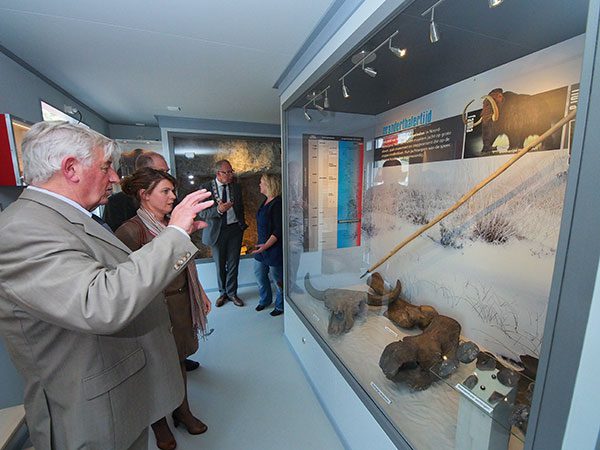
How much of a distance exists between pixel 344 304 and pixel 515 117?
1.55 metres

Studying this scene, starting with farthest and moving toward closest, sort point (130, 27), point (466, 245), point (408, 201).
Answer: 1. point (408, 201)
2. point (466, 245)
3. point (130, 27)

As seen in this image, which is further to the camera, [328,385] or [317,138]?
[317,138]

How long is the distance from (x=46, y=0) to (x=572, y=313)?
221 centimetres

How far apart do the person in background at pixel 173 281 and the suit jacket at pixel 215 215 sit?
5.31 feet

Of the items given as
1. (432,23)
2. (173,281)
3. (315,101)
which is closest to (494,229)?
(432,23)

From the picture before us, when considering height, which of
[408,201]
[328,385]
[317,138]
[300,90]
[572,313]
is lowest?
[328,385]

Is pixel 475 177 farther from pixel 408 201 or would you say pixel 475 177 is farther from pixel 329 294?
pixel 329 294

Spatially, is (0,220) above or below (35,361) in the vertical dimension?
above

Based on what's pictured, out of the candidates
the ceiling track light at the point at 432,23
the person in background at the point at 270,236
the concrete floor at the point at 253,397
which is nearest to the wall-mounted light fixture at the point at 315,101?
the ceiling track light at the point at 432,23

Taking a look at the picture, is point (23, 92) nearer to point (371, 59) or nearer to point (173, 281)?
point (173, 281)

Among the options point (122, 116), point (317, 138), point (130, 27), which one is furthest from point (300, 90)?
point (122, 116)

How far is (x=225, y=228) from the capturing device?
3.22 metres

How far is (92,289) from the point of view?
0.62 metres

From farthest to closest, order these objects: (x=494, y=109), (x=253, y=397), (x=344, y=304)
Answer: (x=344, y=304) → (x=253, y=397) → (x=494, y=109)
